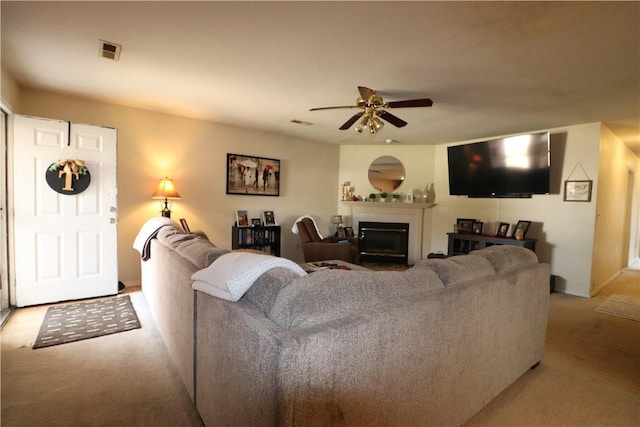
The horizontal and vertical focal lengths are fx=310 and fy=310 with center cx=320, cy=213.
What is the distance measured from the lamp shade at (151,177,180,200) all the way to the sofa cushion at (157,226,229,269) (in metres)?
1.48

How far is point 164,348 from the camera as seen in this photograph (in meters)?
2.43

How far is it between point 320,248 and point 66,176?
3.17 meters

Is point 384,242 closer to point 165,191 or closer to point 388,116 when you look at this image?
point 388,116

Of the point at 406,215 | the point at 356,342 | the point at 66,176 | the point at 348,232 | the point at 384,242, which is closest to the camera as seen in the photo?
the point at 356,342

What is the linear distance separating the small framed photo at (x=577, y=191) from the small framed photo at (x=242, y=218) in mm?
4687

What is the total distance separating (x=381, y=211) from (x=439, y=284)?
15.1 feet

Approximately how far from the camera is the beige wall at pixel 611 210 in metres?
4.26

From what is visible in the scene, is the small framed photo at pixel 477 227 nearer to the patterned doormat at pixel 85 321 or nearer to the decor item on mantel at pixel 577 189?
the decor item on mantel at pixel 577 189

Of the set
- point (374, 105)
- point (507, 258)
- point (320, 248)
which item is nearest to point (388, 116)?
point (374, 105)

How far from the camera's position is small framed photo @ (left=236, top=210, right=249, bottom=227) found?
490cm

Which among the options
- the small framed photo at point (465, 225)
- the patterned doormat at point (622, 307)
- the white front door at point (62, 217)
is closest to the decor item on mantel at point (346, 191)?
the small framed photo at point (465, 225)

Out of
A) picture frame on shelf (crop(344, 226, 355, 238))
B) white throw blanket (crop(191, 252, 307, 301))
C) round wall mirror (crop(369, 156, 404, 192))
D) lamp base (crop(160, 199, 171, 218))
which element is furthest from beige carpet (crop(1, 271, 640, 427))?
round wall mirror (crop(369, 156, 404, 192))

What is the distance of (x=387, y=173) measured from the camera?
19.9 feet

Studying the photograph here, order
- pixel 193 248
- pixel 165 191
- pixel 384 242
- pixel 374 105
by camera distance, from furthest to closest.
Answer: pixel 384 242 < pixel 165 191 < pixel 374 105 < pixel 193 248
